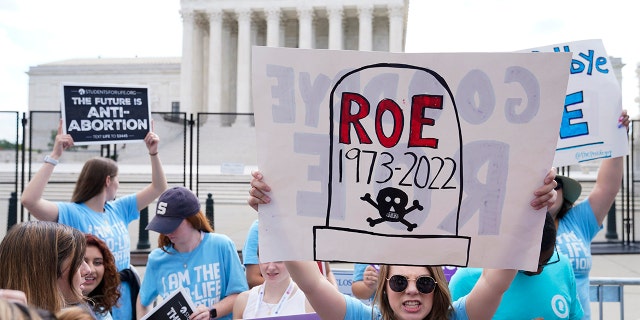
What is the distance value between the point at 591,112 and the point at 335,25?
4366 cm

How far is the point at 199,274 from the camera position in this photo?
3.26 metres

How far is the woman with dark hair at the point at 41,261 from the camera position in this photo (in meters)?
2.00

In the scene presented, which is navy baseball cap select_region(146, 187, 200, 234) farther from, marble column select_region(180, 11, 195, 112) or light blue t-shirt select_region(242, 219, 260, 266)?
marble column select_region(180, 11, 195, 112)

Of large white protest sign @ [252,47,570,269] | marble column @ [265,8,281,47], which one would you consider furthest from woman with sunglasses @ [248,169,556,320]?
marble column @ [265,8,281,47]

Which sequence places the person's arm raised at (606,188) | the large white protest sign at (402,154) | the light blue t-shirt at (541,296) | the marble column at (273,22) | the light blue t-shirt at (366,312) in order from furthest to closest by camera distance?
the marble column at (273,22), the person's arm raised at (606,188), the light blue t-shirt at (541,296), the light blue t-shirt at (366,312), the large white protest sign at (402,154)

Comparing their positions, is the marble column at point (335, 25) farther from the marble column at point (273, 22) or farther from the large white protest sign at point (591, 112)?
the large white protest sign at point (591, 112)

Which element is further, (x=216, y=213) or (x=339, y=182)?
(x=216, y=213)

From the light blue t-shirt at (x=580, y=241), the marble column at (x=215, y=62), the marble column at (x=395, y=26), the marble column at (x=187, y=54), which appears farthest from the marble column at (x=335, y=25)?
the light blue t-shirt at (x=580, y=241)

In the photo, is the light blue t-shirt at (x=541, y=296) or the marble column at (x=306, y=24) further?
the marble column at (x=306, y=24)

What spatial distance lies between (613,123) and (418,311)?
2.33 m

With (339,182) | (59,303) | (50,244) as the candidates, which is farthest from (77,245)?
(339,182)

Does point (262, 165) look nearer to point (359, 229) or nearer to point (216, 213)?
point (359, 229)

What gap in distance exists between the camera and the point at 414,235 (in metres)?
1.93

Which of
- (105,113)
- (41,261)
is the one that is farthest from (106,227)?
(105,113)
